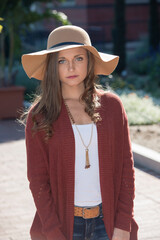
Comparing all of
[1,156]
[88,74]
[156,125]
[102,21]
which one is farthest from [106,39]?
[88,74]

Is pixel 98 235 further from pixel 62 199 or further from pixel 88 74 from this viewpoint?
pixel 88 74

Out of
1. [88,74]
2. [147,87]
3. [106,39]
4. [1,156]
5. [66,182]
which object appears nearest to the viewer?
[66,182]

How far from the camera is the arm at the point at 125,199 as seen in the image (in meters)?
2.72

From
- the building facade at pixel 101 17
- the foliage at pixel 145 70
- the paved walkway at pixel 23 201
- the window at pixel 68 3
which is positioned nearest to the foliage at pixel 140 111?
the foliage at pixel 145 70

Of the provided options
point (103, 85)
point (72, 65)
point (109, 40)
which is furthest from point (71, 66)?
point (109, 40)

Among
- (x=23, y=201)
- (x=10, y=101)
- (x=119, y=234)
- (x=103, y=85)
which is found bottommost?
(x=103, y=85)

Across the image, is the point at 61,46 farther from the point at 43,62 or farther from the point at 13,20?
the point at 13,20

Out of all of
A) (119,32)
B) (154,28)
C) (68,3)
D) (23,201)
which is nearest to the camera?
(23,201)

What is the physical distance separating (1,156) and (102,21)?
19.8 m

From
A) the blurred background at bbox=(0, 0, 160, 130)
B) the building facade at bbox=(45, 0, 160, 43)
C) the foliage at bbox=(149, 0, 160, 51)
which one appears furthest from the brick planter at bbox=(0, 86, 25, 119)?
the building facade at bbox=(45, 0, 160, 43)

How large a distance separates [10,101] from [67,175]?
9522 mm

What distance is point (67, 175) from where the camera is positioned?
105 inches

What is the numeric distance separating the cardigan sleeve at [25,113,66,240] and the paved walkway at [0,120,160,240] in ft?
7.08

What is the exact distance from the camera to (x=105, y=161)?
271 cm
